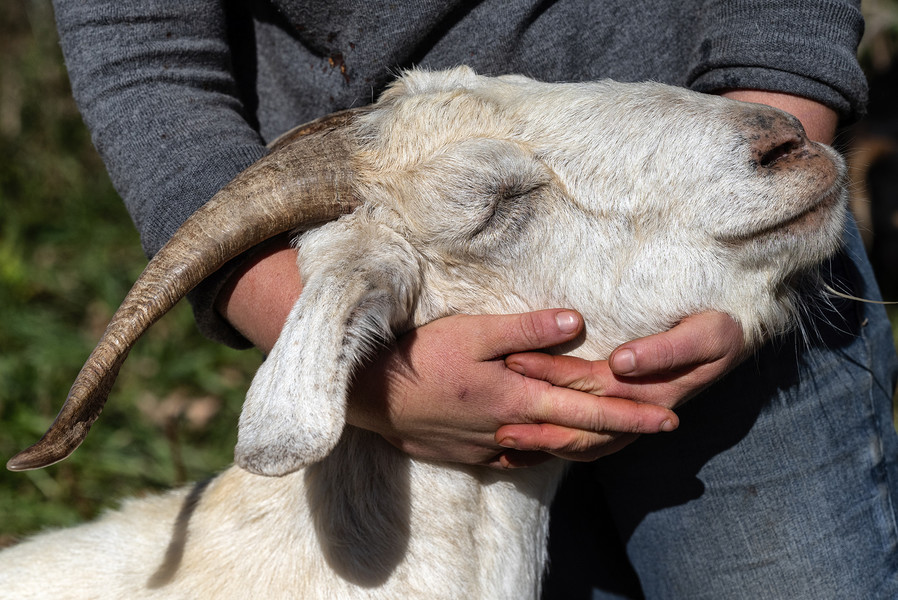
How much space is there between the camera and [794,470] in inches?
106

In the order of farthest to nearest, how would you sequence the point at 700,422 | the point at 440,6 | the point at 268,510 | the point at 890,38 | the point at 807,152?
the point at 890,38 → the point at 700,422 → the point at 440,6 → the point at 268,510 → the point at 807,152

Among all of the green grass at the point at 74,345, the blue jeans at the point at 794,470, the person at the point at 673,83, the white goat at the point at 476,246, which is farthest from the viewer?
the green grass at the point at 74,345

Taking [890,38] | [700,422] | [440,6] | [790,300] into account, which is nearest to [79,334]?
[440,6]

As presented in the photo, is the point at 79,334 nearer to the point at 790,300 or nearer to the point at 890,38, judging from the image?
the point at 790,300

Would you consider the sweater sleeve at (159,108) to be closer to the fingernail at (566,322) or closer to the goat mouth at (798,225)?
the fingernail at (566,322)

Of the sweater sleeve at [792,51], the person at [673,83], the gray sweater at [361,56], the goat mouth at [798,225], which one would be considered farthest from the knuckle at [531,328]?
the sweater sleeve at [792,51]

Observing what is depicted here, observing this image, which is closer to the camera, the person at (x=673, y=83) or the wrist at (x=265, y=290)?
the wrist at (x=265, y=290)

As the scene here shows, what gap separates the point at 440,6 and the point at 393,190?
76 centimetres

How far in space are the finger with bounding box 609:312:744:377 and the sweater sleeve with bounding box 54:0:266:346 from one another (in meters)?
1.24

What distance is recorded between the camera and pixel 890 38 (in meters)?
6.63

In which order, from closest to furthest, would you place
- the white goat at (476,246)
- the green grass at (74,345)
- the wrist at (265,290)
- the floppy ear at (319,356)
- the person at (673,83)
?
the floppy ear at (319,356) → the white goat at (476,246) → the wrist at (265,290) → the person at (673,83) → the green grass at (74,345)

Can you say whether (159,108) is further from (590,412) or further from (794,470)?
(794,470)

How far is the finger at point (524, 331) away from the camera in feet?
6.83

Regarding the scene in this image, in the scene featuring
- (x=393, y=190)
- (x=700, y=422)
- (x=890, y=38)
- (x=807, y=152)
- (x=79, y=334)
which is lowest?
(x=79, y=334)
